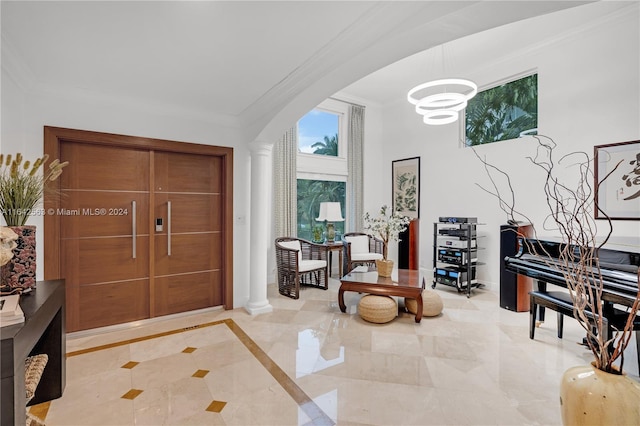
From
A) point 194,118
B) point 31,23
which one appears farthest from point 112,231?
point 31,23

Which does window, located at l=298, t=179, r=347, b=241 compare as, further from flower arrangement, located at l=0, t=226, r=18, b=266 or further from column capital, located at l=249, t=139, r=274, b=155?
flower arrangement, located at l=0, t=226, r=18, b=266

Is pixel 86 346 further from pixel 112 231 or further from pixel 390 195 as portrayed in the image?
pixel 390 195

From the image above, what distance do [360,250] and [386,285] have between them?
2.12 metres

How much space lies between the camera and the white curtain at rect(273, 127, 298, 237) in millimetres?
5426

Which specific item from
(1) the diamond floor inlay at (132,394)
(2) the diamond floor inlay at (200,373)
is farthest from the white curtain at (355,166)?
(1) the diamond floor inlay at (132,394)

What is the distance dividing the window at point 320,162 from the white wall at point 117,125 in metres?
1.94

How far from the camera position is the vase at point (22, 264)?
178 cm

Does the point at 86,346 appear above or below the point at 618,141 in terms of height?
below

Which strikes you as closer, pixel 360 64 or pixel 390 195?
pixel 360 64

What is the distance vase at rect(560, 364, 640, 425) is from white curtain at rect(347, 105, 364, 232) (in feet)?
17.1

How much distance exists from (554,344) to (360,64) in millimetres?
3180

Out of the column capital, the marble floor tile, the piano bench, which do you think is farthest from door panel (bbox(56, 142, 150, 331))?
the piano bench

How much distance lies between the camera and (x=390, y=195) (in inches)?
260

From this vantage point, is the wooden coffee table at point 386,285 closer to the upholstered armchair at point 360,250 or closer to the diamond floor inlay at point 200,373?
the upholstered armchair at point 360,250
